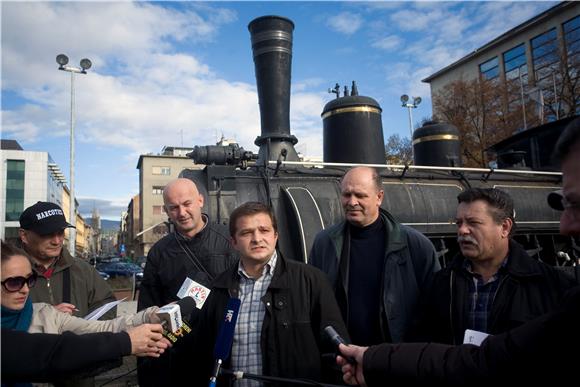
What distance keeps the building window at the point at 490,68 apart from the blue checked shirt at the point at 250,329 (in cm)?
4344

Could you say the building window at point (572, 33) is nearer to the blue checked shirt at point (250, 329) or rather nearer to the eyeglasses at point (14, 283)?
the blue checked shirt at point (250, 329)

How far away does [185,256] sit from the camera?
350cm

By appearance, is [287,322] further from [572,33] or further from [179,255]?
[572,33]

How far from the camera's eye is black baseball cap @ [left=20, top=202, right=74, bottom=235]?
319 centimetres

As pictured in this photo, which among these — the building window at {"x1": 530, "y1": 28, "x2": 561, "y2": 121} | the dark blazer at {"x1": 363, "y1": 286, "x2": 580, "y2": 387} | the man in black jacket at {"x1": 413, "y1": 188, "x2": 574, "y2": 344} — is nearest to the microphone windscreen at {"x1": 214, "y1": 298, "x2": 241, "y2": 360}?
the dark blazer at {"x1": 363, "y1": 286, "x2": 580, "y2": 387}

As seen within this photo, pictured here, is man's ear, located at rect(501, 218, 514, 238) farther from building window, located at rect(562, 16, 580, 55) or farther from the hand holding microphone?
building window, located at rect(562, 16, 580, 55)

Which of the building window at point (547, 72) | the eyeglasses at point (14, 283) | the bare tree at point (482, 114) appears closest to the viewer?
the eyeglasses at point (14, 283)

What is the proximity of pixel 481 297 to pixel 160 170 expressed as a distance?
188ft

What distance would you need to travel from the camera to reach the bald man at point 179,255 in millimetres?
3426

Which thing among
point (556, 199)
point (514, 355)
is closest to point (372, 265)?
point (556, 199)

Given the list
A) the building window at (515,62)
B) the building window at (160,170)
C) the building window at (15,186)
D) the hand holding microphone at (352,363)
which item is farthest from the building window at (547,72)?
the building window at (15,186)

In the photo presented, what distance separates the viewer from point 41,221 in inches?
125

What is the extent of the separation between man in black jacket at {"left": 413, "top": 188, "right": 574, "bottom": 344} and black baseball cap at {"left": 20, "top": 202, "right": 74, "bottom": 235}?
8.48ft

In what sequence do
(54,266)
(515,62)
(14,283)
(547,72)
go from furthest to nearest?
(515,62), (547,72), (54,266), (14,283)
